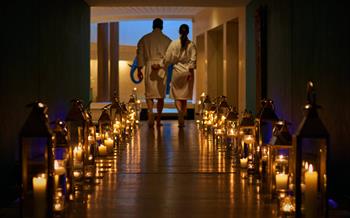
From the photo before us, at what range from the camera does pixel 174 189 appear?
4340 mm

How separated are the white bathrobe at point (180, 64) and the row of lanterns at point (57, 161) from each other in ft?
13.4

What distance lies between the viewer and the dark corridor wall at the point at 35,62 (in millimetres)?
4273

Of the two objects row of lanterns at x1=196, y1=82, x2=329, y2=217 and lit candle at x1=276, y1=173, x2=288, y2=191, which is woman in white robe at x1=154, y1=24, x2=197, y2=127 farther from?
lit candle at x1=276, y1=173, x2=288, y2=191

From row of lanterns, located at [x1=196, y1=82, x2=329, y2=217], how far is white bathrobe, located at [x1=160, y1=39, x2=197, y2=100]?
4.37m

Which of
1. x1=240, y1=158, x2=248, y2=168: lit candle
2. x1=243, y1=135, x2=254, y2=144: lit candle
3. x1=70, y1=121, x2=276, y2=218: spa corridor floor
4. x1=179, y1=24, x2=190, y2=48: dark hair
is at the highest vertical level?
x1=179, y1=24, x2=190, y2=48: dark hair

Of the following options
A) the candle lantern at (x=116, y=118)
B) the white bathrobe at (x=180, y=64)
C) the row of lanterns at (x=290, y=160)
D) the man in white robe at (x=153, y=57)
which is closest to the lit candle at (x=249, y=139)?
the row of lanterns at (x=290, y=160)

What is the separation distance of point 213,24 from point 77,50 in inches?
193

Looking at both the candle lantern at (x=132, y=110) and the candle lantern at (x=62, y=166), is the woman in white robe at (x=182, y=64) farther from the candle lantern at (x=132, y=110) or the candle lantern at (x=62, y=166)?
the candle lantern at (x=62, y=166)

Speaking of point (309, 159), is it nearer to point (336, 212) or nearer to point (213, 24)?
point (336, 212)

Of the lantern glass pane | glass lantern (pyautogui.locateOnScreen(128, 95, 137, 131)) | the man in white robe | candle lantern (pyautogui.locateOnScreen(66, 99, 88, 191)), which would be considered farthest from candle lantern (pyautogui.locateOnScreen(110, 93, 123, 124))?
the lantern glass pane

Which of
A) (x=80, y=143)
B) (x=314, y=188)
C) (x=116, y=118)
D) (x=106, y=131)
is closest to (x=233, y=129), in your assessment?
(x=106, y=131)

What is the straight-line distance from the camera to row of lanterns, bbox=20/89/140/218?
3031mm

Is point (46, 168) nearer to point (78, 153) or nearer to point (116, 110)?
point (78, 153)

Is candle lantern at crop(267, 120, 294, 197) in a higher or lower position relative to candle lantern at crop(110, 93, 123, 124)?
lower
